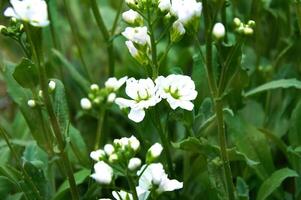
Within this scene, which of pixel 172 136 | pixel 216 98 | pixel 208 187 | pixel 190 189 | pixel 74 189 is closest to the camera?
pixel 216 98

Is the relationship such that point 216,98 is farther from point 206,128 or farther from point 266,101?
point 266,101

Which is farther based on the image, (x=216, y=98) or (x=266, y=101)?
(x=266, y=101)

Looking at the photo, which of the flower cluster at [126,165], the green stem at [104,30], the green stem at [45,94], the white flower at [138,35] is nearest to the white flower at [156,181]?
the flower cluster at [126,165]

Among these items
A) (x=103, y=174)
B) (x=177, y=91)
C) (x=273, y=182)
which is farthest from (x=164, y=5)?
(x=273, y=182)

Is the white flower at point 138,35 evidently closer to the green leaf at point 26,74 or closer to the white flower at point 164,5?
the white flower at point 164,5

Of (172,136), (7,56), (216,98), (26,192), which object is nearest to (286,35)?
(172,136)

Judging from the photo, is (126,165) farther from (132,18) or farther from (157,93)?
(132,18)
